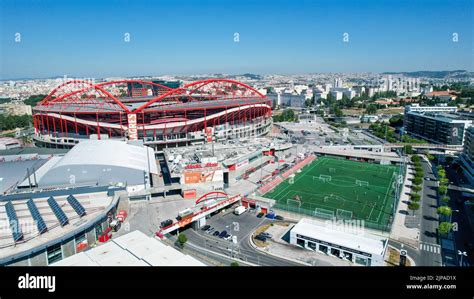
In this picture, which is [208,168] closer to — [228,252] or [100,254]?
[228,252]

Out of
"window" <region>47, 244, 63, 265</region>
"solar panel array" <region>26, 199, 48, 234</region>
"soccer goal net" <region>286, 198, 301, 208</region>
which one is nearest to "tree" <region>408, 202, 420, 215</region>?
"soccer goal net" <region>286, 198, 301, 208</region>

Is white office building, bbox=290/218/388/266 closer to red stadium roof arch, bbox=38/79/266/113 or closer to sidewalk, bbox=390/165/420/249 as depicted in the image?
sidewalk, bbox=390/165/420/249

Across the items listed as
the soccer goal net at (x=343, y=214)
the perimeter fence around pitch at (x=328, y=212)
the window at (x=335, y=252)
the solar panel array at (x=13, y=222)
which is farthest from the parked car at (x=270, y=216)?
the solar panel array at (x=13, y=222)

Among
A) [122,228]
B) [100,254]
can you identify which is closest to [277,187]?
[122,228]
